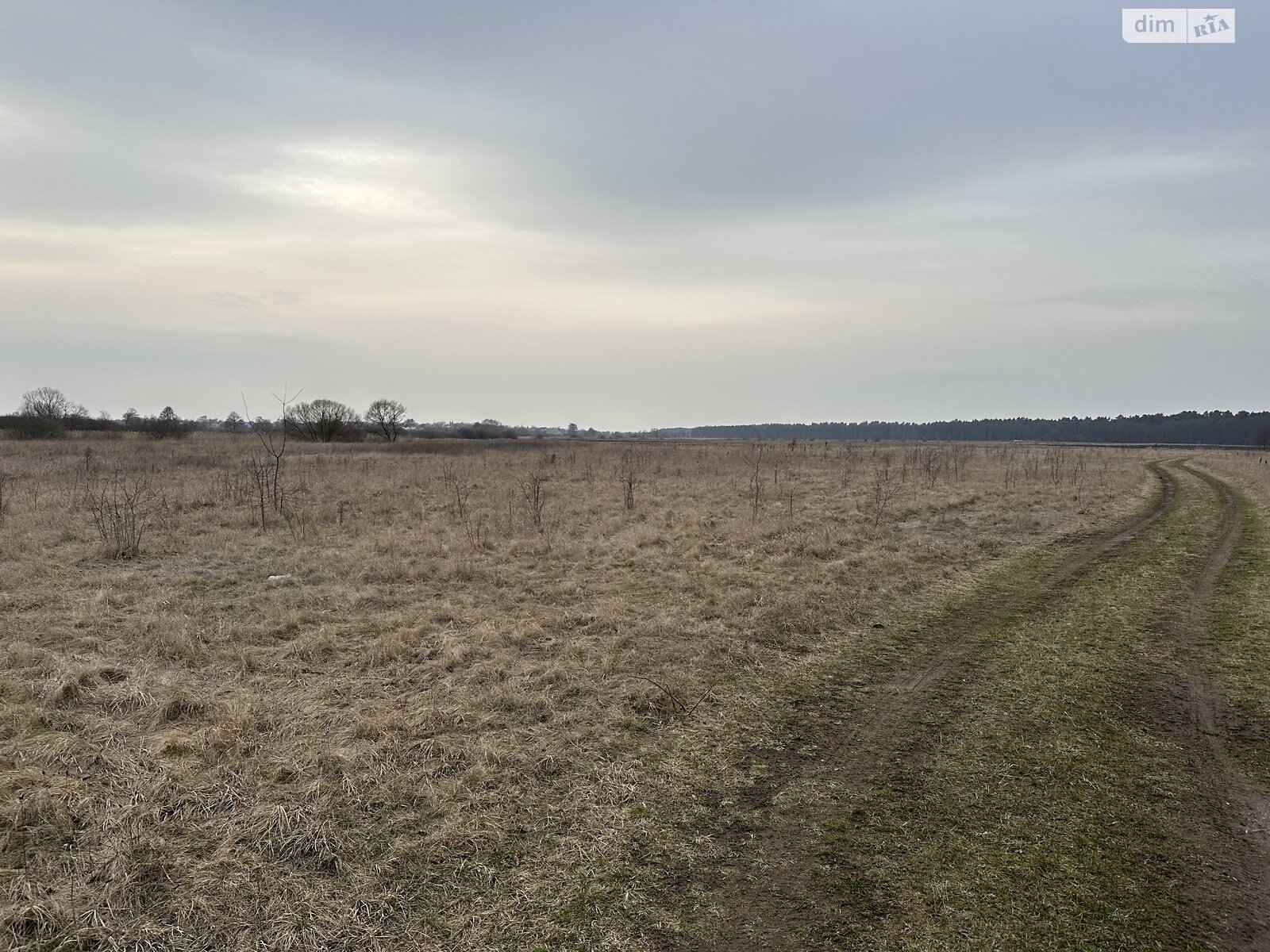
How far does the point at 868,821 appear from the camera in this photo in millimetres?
3955

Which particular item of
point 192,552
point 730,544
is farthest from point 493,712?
point 192,552

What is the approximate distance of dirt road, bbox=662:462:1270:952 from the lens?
10.3 ft

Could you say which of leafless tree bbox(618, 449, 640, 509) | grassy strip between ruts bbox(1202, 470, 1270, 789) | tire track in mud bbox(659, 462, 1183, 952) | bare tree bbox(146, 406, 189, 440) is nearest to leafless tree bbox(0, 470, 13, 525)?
leafless tree bbox(618, 449, 640, 509)

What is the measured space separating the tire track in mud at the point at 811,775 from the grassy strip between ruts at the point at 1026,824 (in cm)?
12

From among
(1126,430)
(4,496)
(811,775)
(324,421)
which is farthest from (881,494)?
(1126,430)

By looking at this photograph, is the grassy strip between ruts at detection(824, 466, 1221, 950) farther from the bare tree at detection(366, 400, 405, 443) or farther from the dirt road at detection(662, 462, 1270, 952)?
the bare tree at detection(366, 400, 405, 443)

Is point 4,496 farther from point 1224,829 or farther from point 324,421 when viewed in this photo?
point 324,421

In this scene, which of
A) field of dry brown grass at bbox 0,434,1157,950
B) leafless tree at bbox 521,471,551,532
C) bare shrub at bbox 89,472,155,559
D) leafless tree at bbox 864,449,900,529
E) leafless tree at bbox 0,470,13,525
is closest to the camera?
field of dry brown grass at bbox 0,434,1157,950

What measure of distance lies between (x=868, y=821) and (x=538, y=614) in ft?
17.1

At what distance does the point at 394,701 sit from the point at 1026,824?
16.3ft

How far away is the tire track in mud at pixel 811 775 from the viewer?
125 inches

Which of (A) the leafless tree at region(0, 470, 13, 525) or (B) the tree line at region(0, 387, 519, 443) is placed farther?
(B) the tree line at region(0, 387, 519, 443)

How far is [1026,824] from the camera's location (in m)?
3.91

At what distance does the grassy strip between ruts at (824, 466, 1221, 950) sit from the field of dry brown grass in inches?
46.0
